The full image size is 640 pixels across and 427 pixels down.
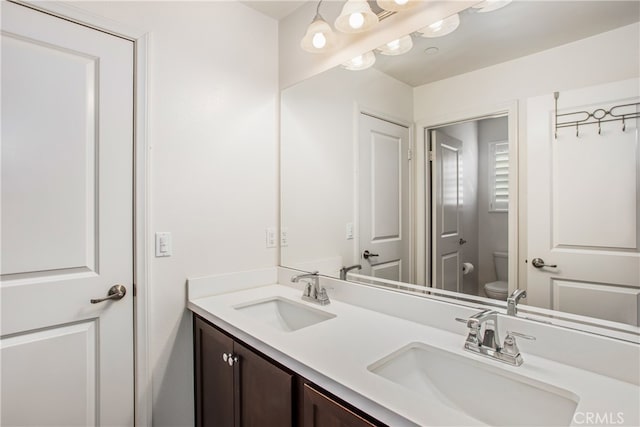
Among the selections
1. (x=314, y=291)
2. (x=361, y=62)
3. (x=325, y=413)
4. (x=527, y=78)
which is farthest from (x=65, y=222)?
(x=527, y=78)

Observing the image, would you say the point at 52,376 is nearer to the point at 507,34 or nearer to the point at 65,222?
the point at 65,222

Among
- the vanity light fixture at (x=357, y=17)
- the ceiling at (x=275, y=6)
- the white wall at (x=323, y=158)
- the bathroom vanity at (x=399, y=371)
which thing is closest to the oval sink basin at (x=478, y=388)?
the bathroom vanity at (x=399, y=371)

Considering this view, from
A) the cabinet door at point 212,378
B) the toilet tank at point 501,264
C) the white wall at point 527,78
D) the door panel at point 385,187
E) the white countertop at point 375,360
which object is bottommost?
the cabinet door at point 212,378

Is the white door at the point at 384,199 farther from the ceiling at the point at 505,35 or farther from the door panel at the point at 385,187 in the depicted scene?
the ceiling at the point at 505,35

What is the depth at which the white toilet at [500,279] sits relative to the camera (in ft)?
3.65

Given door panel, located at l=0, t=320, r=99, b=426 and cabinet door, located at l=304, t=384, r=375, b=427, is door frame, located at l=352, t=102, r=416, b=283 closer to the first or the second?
cabinet door, located at l=304, t=384, r=375, b=427

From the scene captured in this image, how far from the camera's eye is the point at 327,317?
1391 millimetres

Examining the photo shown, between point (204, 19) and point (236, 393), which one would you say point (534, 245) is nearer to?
point (236, 393)

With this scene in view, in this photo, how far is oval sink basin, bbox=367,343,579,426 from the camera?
0.80m

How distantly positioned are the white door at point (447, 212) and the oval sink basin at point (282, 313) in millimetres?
584

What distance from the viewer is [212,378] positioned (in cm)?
142

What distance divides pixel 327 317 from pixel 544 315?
2.57 ft

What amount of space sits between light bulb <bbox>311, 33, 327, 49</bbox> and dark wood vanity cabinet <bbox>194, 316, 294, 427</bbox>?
1.37 metres

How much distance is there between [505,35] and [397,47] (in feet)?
1.38
